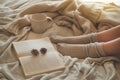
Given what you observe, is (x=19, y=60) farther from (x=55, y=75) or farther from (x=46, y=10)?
(x=46, y=10)

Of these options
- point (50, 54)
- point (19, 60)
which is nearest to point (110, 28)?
point (50, 54)

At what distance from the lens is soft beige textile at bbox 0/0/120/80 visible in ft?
3.46

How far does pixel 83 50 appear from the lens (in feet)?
3.97

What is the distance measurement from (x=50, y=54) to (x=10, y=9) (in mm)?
554

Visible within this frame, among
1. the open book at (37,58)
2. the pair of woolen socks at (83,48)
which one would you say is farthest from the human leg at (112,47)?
the open book at (37,58)

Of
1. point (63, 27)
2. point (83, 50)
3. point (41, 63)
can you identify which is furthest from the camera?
point (63, 27)

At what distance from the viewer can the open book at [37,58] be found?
1.07 m

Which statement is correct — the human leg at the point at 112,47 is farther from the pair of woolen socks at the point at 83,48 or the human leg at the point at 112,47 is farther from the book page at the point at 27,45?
the book page at the point at 27,45

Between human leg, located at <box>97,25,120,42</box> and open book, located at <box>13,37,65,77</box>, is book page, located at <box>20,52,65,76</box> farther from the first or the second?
human leg, located at <box>97,25,120,42</box>

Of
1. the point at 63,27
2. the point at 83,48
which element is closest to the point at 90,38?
the point at 83,48

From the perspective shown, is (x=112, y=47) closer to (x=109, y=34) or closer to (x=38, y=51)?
(x=109, y=34)

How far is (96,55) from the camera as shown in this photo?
119cm

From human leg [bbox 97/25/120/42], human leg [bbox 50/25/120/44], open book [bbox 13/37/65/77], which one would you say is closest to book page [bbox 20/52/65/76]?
open book [bbox 13/37/65/77]

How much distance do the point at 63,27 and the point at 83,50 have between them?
28 centimetres
